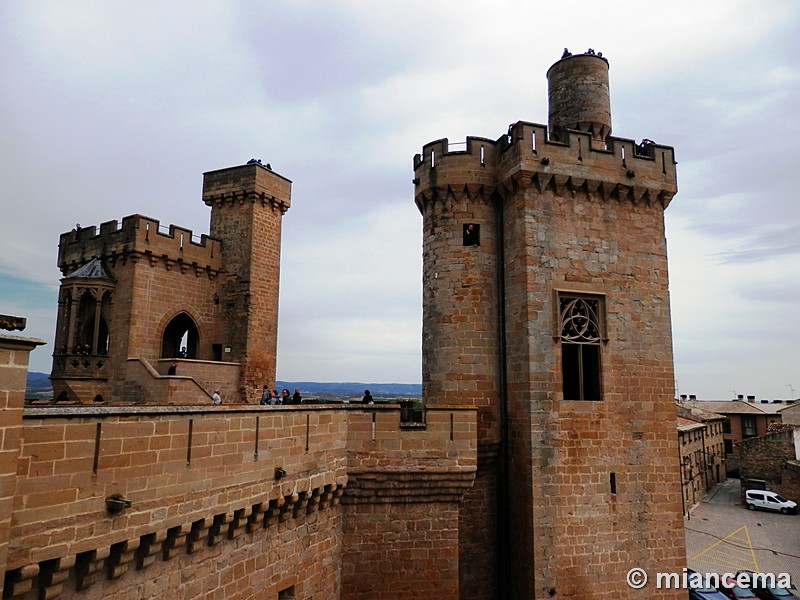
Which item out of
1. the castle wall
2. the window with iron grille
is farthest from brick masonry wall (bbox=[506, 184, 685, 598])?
the castle wall

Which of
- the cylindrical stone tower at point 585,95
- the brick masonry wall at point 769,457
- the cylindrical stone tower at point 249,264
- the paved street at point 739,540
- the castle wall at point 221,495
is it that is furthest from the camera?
the brick masonry wall at point 769,457

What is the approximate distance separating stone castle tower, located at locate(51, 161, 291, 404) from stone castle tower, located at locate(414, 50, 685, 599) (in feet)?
35.3

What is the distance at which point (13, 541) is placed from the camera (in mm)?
5664

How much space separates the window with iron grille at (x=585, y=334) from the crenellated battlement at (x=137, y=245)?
17134 millimetres

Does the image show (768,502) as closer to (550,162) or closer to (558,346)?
(558,346)

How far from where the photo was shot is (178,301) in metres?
24.2

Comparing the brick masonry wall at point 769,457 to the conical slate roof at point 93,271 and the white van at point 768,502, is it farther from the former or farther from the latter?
the conical slate roof at point 93,271

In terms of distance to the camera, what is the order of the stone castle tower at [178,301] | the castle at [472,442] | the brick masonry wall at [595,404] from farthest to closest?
1. the stone castle tower at [178,301]
2. the brick masonry wall at [595,404]
3. the castle at [472,442]

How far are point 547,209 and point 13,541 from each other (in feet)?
43.2

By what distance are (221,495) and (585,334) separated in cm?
1024

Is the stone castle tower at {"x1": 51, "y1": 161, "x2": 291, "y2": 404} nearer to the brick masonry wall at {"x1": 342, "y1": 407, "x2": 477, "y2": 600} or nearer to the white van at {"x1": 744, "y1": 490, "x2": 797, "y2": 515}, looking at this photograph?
the brick masonry wall at {"x1": 342, "y1": 407, "x2": 477, "y2": 600}

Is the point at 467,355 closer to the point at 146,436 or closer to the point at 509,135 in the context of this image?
the point at 509,135

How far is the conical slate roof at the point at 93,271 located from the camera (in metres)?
22.9

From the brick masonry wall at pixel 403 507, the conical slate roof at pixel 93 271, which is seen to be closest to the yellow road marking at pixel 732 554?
the brick masonry wall at pixel 403 507
